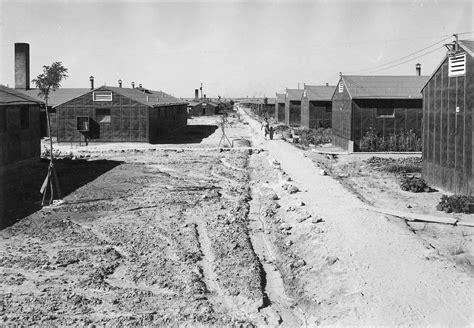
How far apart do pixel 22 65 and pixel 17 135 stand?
2708 cm

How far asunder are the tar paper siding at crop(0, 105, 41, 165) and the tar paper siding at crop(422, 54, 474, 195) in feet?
55.3

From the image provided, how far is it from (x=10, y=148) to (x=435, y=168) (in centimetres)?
1715

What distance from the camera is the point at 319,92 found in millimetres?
50469

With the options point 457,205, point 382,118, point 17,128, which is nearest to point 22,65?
point 17,128

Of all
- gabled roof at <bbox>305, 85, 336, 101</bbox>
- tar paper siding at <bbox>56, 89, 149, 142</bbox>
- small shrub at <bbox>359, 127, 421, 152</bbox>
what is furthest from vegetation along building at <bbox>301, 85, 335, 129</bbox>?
tar paper siding at <bbox>56, 89, 149, 142</bbox>

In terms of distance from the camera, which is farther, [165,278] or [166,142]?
[166,142]

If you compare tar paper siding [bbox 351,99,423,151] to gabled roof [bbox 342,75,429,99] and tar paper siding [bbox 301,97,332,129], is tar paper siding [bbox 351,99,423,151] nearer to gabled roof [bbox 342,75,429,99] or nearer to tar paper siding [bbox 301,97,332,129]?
gabled roof [bbox 342,75,429,99]

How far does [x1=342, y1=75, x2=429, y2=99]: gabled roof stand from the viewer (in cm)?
3162

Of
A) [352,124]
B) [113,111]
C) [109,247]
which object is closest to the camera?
[109,247]

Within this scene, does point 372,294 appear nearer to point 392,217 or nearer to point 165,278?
point 165,278

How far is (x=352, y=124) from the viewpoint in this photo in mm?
31781

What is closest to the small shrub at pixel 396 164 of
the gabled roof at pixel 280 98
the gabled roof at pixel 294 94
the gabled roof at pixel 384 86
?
the gabled roof at pixel 384 86

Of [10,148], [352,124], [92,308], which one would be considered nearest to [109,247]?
[92,308]

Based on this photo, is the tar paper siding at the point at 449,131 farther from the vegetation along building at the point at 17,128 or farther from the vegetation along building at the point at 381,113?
the vegetation along building at the point at 17,128
